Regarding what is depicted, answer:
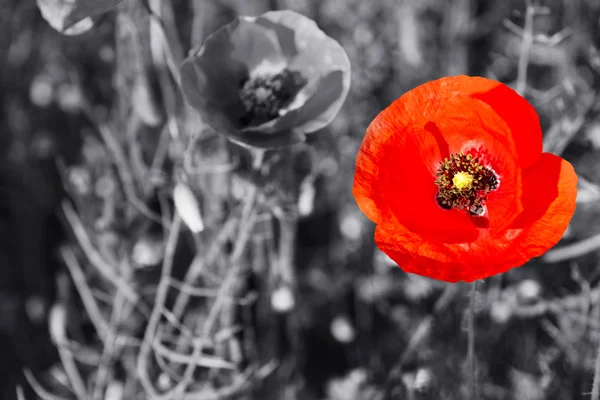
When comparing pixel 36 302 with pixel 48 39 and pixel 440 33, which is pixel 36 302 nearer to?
pixel 48 39

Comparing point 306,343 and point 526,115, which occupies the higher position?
point 526,115

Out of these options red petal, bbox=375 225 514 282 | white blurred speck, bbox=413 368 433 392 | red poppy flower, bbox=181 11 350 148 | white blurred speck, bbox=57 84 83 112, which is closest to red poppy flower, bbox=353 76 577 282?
red petal, bbox=375 225 514 282

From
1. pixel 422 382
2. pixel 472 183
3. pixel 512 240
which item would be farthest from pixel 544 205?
pixel 422 382

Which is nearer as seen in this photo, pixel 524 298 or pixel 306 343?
pixel 524 298

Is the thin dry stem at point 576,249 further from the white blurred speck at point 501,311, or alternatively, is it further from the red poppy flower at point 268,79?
the red poppy flower at point 268,79

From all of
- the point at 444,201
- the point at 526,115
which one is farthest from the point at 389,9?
the point at 526,115

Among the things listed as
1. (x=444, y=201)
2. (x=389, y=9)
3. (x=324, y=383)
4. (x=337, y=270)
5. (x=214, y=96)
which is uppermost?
(x=214, y=96)

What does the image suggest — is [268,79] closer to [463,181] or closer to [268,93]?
[268,93]
